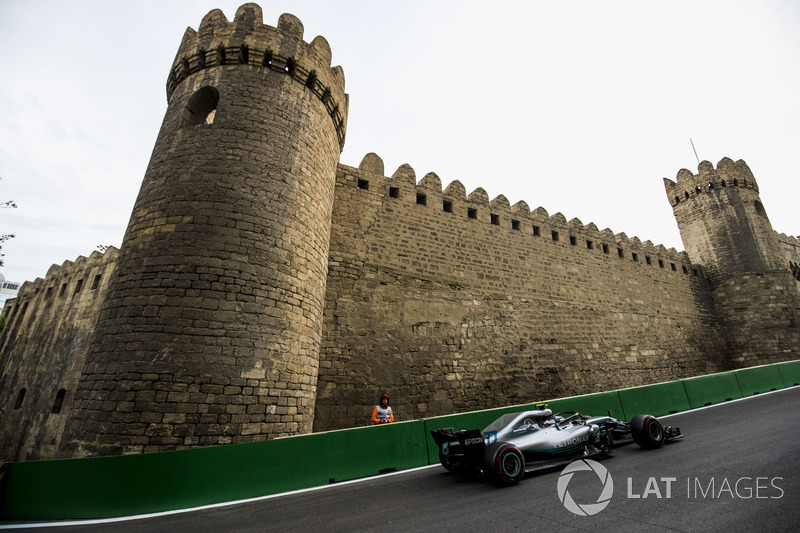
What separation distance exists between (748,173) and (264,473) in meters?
26.6

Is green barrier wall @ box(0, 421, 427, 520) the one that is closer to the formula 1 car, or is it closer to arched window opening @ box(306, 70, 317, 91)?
the formula 1 car

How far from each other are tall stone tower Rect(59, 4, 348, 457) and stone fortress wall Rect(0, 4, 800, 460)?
0.04 meters

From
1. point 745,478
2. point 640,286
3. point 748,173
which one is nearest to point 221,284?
point 745,478

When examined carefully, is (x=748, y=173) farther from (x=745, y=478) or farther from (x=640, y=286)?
(x=745, y=478)

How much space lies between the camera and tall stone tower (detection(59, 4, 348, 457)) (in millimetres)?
5434

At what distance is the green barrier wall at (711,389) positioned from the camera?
9.98 meters

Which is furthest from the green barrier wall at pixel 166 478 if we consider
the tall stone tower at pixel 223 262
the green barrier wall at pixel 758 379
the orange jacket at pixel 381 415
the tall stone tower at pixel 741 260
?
the tall stone tower at pixel 741 260

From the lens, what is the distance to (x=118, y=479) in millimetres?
4355

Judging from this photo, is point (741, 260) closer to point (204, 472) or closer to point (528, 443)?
point (528, 443)

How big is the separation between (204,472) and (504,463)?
13.0 feet

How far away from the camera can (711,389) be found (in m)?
10.4

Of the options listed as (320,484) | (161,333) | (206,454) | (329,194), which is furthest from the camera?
(329,194)

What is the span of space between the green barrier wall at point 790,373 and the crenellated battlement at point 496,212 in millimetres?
5704

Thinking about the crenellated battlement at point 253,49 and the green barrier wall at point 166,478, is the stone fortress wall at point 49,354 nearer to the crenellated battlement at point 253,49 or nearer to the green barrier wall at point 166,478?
the crenellated battlement at point 253,49
